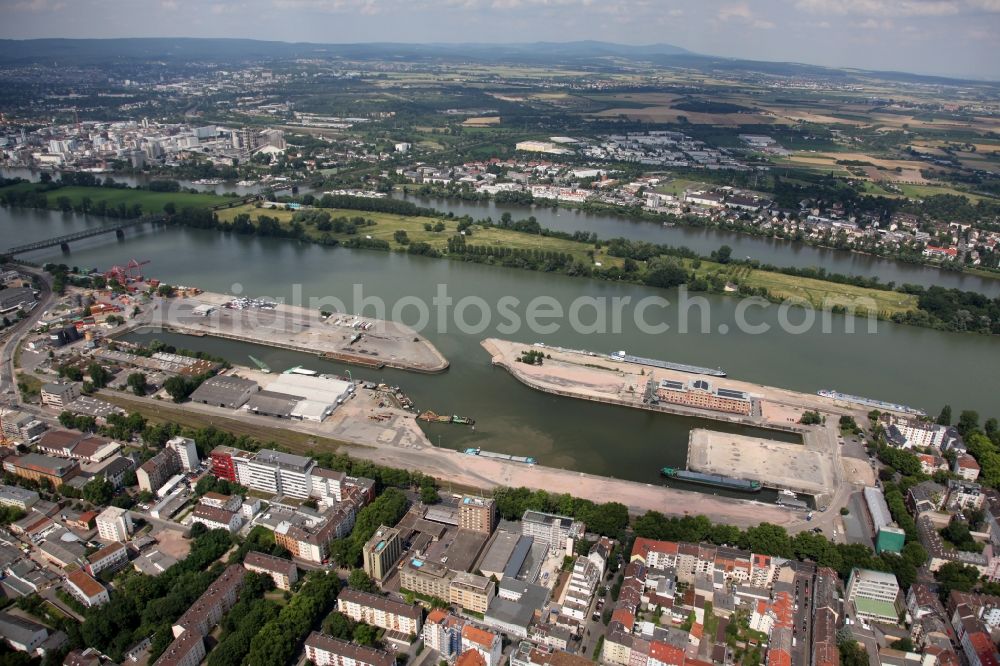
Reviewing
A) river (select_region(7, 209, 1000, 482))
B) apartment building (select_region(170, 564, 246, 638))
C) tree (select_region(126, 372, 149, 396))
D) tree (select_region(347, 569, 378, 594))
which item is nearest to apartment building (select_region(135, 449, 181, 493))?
apartment building (select_region(170, 564, 246, 638))

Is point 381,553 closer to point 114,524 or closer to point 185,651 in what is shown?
point 185,651

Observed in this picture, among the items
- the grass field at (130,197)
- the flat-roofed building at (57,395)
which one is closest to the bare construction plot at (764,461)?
the flat-roofed building at (57,395)

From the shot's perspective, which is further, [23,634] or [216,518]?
[216,518]

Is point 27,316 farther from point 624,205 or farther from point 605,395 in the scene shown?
point 624,205

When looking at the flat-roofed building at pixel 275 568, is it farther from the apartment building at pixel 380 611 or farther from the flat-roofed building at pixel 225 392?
the flat-roofed building at pixel 225 392

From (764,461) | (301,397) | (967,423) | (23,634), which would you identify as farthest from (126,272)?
(967,423)

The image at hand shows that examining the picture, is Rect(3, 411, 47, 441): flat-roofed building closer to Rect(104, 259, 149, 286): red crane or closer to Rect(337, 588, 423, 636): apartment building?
Rect(337, 588, 423, 636): apartment building
